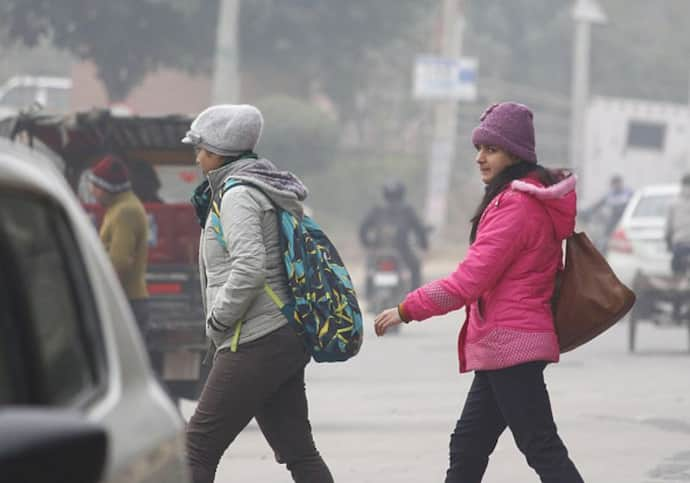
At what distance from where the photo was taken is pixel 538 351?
6.24m

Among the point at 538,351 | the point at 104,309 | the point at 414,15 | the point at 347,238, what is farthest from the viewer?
the point at 414,15

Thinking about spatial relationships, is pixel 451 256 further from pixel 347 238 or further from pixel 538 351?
pixel 538 351

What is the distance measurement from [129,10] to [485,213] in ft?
96.1

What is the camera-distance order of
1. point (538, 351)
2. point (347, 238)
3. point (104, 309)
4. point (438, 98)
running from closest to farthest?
point (104, 309) < point (538, 351) < point (438, 98) < point (347, 238)

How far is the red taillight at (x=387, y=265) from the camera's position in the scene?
20.3m

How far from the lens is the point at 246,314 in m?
6.31

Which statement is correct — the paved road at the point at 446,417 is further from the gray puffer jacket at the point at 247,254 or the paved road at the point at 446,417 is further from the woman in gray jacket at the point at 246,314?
the gray puffer jacket at the point at 247,254

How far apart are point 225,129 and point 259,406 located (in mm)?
973

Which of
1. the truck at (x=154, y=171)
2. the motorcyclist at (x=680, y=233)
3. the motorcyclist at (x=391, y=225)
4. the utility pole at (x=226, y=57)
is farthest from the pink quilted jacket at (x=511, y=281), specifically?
the utility pole at (x=226, y=57)

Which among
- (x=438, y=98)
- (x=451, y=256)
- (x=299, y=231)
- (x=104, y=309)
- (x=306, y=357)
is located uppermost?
(x=104, y=309)

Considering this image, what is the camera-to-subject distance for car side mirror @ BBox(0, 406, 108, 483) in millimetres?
2506

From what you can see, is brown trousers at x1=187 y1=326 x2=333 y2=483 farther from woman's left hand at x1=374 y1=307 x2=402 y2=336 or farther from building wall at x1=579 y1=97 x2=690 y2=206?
building wall at x1=579 y1=97 x2=690 y2=206

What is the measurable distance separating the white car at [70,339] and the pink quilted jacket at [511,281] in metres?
2.64

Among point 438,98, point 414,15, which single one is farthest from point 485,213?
point 414,15
